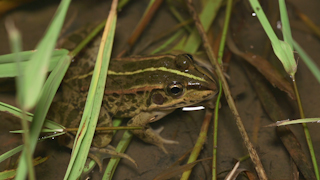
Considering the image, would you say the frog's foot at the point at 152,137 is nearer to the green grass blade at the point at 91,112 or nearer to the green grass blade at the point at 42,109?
the green grass blade at the point at 91,112

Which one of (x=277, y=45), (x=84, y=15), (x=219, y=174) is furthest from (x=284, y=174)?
(x=84, y=15)

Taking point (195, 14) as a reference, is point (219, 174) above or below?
below

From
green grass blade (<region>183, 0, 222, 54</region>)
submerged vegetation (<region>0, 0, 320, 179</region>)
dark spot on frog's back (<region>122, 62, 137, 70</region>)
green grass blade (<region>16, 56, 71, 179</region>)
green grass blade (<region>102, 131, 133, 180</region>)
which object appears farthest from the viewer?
green grass blade (<region>183, 0, 222, 54</region>)

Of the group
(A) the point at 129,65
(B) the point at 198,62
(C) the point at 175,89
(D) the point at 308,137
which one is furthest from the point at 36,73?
(D) the point at 308,137

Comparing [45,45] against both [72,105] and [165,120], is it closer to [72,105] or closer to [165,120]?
[72,105]

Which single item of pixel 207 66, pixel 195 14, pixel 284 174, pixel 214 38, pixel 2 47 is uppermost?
pixel 2 47

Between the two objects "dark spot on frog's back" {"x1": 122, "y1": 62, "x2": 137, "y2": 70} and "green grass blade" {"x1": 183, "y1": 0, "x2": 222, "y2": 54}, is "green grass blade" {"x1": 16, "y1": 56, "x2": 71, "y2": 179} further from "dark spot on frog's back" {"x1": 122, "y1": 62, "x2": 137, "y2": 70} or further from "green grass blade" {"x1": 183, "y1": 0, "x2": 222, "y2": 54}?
"green grass blade" {"x1": 183, "y1": 0, "x2": 222, "y2": 54}

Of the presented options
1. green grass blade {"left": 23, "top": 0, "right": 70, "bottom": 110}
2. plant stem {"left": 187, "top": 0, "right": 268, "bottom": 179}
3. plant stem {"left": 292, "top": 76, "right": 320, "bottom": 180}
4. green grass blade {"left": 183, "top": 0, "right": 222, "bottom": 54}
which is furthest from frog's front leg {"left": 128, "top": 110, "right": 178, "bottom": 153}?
green grass blade {"left": 23, "top": 0, "right": 70, "bottom": 110}

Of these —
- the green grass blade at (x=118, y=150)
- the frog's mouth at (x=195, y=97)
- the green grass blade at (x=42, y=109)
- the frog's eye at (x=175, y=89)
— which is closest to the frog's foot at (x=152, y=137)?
the green grass blade at (x=118, y=150)
